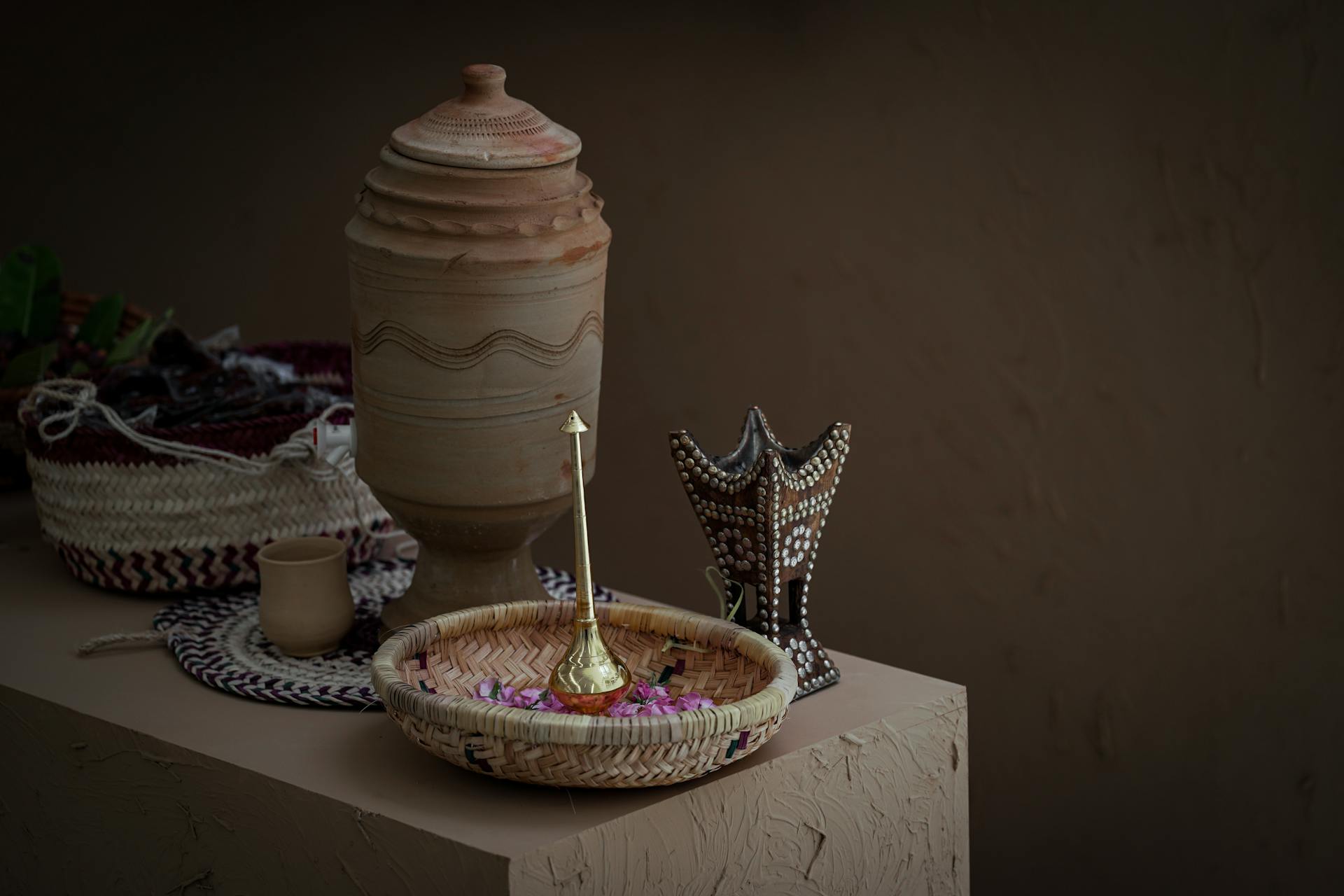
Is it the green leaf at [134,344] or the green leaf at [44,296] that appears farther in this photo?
the green leaf at [44,296]

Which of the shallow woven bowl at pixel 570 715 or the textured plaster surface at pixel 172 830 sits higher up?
the shallow woven bowl at pixel 570 715

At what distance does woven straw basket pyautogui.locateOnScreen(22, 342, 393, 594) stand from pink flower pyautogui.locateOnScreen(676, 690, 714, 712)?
540 millimetres

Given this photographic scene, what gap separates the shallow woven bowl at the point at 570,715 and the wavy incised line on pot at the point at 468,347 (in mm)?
192

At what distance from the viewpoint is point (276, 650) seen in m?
1.30

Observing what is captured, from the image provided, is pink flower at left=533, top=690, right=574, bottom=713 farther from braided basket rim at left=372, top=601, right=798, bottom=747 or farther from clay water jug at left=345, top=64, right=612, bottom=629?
clay water jug at left=345, top=64, right=612, bottom=629

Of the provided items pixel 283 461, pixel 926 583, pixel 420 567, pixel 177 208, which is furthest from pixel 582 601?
pixel 177 208

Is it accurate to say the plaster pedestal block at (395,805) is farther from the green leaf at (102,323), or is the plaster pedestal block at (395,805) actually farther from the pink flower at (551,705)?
the green leaf at (102,323)

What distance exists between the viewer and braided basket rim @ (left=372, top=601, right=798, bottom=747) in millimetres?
891

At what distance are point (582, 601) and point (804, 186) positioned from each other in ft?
4.24

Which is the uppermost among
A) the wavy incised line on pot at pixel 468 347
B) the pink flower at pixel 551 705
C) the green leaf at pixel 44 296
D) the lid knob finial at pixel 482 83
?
the lid knob finial at pixel 482 83

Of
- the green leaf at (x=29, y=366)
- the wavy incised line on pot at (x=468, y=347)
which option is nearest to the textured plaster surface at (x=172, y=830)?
the wavy incised line on pot at (x=468, y=347)

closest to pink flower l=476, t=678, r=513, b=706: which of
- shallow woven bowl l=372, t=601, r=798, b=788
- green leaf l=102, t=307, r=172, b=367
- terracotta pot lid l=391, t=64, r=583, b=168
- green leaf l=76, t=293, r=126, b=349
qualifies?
shallow woven bowl l=372, t=601, r=798, b=788

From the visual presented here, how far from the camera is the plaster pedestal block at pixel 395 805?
37.7 inches

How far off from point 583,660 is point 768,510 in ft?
0.60
